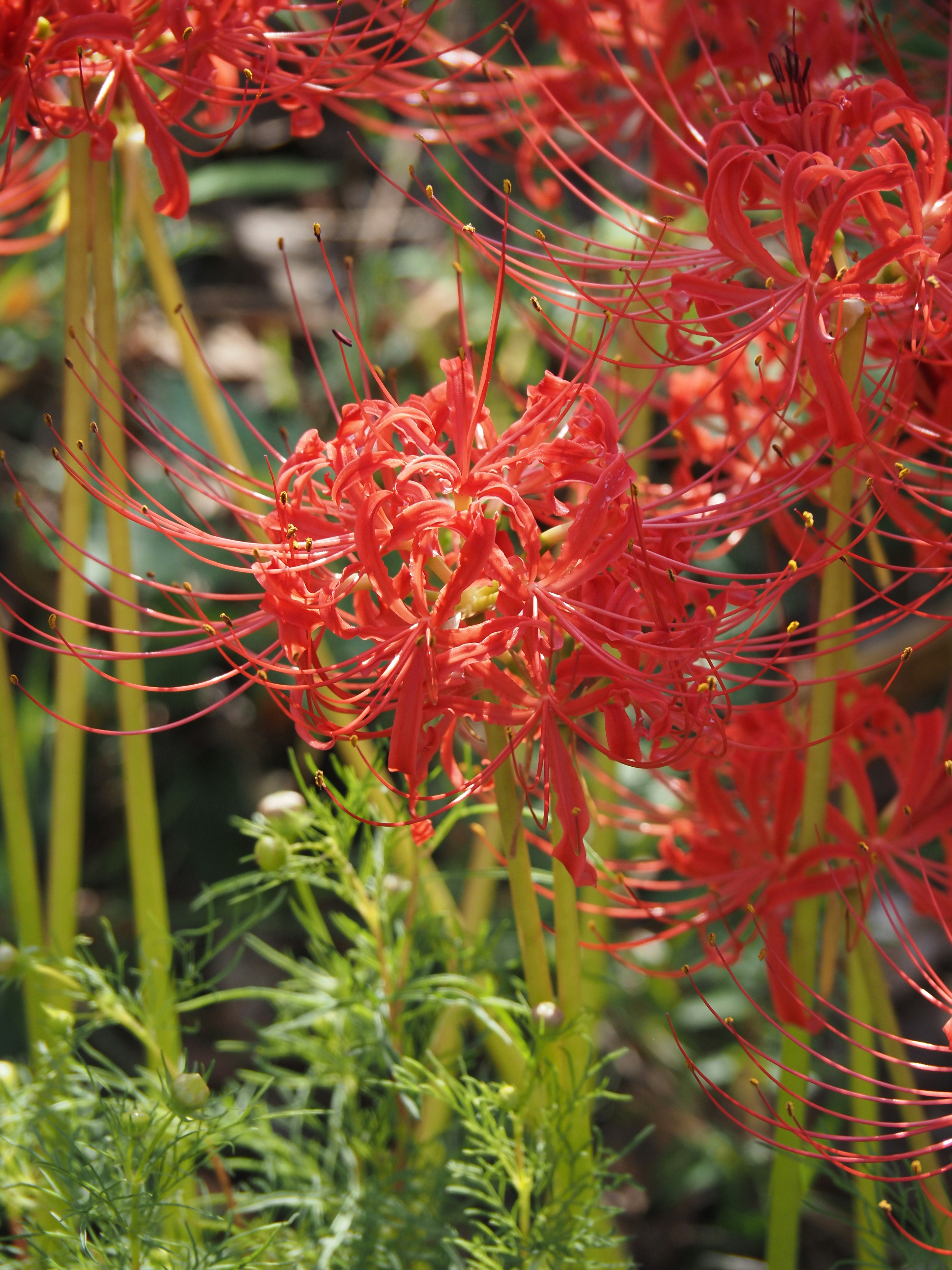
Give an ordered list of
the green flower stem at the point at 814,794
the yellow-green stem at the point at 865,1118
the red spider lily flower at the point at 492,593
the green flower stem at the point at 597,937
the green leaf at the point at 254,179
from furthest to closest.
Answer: the green leaf at the point at 254,179 < the green flower stem at the point at 597,937 < the yellow-green stem at the point at 865,1118 < the green flower stem at the point at 814,794 < the red spider lily flower at the point at 492,593

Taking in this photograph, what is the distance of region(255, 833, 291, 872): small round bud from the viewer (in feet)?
2.83

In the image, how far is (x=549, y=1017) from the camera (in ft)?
2.53

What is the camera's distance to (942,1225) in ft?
2.66

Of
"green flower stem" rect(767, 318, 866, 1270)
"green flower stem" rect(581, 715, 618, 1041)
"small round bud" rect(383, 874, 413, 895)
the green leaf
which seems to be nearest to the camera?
"green flower stem" rect(767, 318, 866, 1270)

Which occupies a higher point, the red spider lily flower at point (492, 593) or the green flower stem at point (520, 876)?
the red spider lily flower at point (492, 593)

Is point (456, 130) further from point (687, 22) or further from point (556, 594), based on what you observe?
point (556, 594)

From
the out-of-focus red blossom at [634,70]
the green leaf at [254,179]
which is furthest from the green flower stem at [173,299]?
the green leaf at [254,179]

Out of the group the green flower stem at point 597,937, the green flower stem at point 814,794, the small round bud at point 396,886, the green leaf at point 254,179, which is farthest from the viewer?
the green leaf at point 254,179

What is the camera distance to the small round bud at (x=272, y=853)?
0.86 m

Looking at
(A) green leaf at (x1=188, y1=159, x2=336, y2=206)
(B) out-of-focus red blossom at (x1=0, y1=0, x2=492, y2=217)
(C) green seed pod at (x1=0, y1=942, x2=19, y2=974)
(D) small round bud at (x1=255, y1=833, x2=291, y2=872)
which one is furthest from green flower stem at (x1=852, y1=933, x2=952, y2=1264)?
(A) green leaf at (x1=188, y1=159, x2=336, y2=206)

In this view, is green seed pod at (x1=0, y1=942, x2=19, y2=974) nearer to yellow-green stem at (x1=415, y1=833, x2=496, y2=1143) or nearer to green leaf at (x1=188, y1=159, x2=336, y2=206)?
yellow-green stem at (x1=415, y1=833, x2=496, y2=1143)

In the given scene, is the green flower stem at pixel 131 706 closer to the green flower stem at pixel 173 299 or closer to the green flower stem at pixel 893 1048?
the green flower stem at pixel 173 299

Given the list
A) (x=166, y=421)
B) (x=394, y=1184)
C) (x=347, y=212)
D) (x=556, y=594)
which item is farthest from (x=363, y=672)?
(x=347, y=212)

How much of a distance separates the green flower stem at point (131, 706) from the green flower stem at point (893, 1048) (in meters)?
0.56
